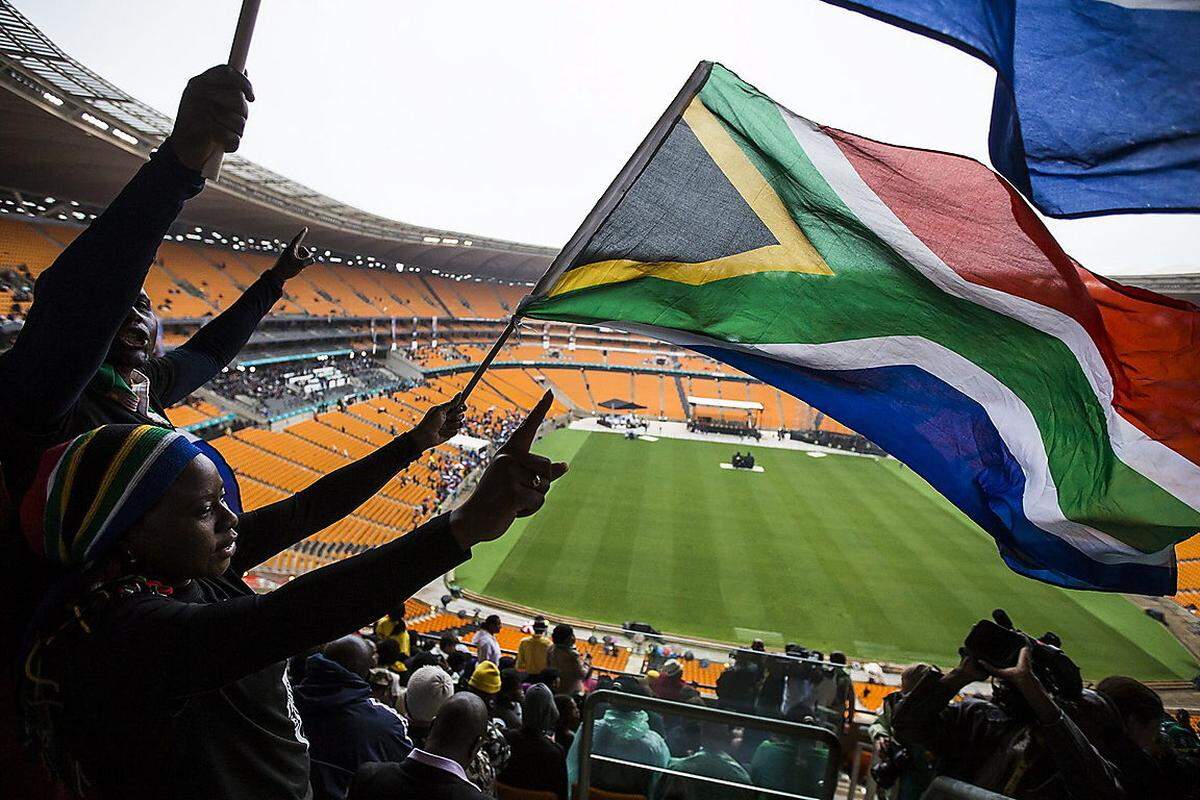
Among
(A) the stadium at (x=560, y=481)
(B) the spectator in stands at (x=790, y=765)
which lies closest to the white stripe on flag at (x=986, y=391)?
(B) the spectator in stands at (x=790, y=765)

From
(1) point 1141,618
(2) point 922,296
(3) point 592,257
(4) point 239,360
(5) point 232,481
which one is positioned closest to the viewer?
(5) point 232,481

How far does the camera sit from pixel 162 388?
2.08 metres

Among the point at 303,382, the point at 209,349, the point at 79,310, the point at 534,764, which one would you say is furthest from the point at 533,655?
the point at 303,382

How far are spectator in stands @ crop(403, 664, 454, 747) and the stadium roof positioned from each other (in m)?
17.2

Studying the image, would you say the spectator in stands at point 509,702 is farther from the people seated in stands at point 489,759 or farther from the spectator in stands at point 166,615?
the spectator in stands at point 166,615

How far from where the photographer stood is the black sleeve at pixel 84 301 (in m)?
1.09

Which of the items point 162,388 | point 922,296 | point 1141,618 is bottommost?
point 1141,618

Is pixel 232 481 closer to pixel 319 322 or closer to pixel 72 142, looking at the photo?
pixel 72 142

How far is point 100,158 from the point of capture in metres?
19.1

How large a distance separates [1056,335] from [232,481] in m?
2.64

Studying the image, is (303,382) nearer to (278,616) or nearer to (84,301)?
(84,301)

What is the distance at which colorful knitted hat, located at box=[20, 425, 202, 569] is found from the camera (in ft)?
3.39

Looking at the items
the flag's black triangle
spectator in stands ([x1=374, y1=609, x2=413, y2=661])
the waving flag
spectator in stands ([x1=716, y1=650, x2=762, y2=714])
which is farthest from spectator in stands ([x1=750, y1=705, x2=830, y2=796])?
spectator in stands ([x1=374, y1=609, x2=413, y2=661])

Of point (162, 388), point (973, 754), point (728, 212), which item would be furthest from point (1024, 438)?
point (162, 388)
